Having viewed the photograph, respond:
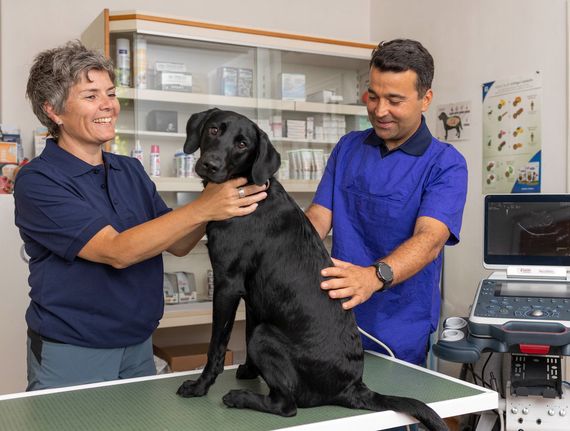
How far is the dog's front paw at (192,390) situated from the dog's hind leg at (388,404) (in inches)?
12.1

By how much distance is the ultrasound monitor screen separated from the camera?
225cm

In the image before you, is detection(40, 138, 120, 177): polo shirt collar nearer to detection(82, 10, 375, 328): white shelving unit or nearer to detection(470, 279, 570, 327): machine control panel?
detection(470, 279, 570, 327): machine control panel

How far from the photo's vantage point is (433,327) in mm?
1859

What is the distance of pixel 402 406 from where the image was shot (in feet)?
4.25

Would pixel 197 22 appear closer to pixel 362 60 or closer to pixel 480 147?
pixel 362 60

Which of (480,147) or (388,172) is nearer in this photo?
(388,172)

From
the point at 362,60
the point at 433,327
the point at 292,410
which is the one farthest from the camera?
the point at 362,60

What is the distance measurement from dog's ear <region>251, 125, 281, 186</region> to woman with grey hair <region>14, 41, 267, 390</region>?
0.13 m

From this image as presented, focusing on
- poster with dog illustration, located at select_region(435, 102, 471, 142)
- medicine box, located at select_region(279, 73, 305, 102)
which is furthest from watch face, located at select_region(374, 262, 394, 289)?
medicine box, located at select_region(279, 73, 305, 102)

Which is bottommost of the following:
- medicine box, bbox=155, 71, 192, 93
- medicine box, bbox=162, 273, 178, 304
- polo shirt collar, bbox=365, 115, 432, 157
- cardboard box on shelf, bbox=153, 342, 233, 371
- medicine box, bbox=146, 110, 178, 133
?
cardboard box on shelf, bbox=153, 342, 233, 371

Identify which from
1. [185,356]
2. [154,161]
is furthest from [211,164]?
[154,161]

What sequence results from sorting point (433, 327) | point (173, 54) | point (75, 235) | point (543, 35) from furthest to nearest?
1. point (173, 54)
2. point (543, 35)
3. point (433, 327)
4. point (75, 235)

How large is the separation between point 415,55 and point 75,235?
3.41 feet

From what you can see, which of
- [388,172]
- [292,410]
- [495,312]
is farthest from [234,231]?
[495,312]
